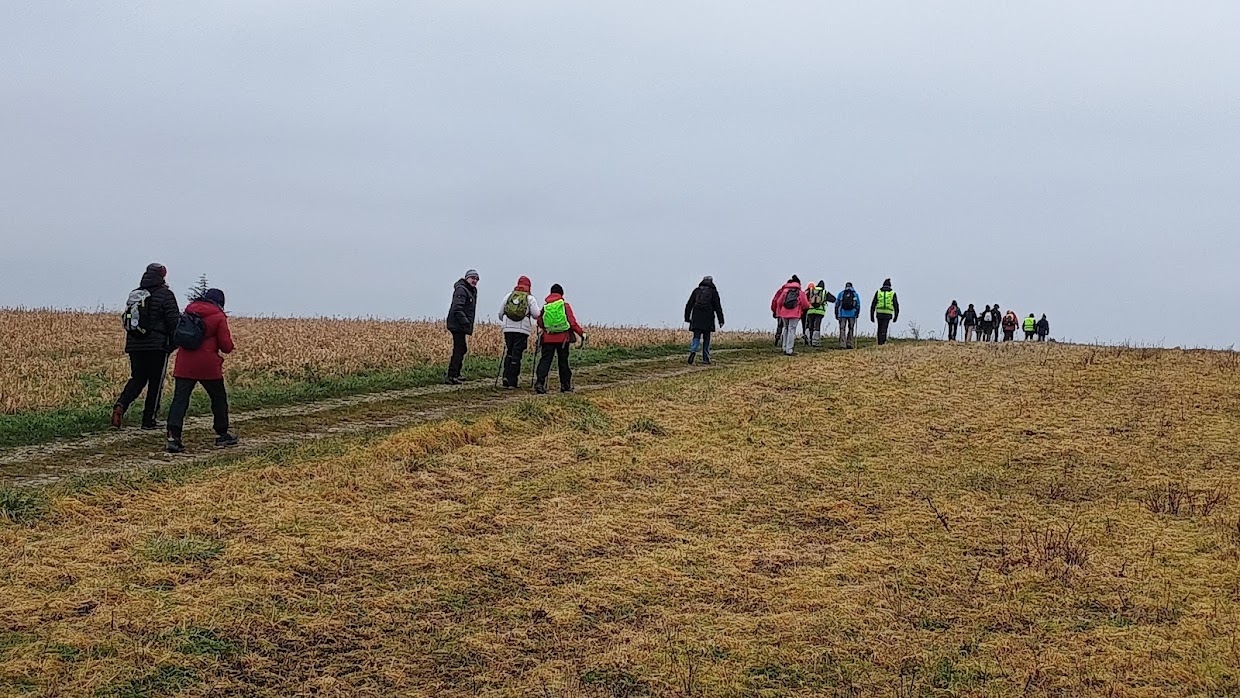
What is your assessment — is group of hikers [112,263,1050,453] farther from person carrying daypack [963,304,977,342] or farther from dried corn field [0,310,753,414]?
person carrying daypack [963,304,977,342]

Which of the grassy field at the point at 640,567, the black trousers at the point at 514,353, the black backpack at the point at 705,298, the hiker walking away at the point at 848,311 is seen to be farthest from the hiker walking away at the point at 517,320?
the hiker walking away at the point at 848,311

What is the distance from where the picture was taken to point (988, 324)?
1636 inches

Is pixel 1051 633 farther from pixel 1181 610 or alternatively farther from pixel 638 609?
pixel 638 609

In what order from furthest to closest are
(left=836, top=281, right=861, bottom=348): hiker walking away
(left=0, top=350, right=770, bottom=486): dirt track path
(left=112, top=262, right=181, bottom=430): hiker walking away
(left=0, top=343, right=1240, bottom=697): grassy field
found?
(left=836, top=281, right=861, bottom=348): hiker walking away < (left=112, top=262, right=181, bottom=430): hiker walking away < (left=0, top=350, right=770, bottom=486): dirt track path < (left=0, top=343, right=1240, bottom=697): grassy field

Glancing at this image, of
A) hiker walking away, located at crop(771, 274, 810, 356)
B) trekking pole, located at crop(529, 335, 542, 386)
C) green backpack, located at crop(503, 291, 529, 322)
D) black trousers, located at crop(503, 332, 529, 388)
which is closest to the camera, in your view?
green backpack, located at crop(503, 291, 529, 322)

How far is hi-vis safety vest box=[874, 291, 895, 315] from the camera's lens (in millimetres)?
30828

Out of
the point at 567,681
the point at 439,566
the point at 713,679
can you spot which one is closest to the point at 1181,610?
the point at 713,679

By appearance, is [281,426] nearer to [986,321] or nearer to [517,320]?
[517,320]

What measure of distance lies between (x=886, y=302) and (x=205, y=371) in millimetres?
21271

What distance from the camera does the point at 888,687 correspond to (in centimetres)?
752

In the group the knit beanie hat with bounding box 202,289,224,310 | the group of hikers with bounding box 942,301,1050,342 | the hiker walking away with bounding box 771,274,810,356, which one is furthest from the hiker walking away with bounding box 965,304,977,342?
the knit beanie hat with bounding box 202,289,224,310

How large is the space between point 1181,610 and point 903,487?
14.4 feet

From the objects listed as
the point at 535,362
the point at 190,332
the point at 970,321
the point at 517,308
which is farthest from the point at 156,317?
the point at 970,321

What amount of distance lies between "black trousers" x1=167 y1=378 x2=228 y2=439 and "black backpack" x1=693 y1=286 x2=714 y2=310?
1291 cm
